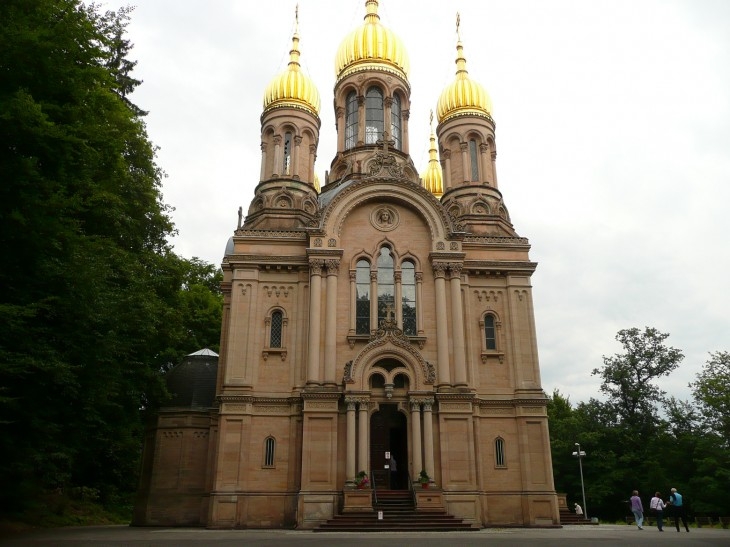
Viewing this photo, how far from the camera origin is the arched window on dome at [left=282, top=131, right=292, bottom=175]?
107ft

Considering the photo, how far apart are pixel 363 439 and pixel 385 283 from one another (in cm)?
666

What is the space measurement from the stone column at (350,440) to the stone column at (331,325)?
1169mm

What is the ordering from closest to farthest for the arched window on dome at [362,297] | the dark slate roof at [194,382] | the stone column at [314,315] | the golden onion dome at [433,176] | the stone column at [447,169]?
the stone column at [314,315]
the arched window on dome at [362,297]
the dark slate roof at [194,382]
the stone column at [447,169]
the golden onion dome at [433,176]

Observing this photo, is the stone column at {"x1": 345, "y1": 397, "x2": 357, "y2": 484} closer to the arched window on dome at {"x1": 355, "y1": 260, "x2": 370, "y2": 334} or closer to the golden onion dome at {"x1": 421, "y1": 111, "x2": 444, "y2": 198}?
the arched window on dome at {"x1": 355, "y1": 260, "x2": 370, "y2": 334}

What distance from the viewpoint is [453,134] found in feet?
110

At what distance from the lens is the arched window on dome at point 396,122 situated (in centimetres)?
3546

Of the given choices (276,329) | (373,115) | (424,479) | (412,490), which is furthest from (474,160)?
(412,490)

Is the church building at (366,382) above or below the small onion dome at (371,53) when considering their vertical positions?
below

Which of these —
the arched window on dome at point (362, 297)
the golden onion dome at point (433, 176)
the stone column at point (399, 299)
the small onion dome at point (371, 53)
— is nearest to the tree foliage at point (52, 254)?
the arched window on dome at point (362, 297)

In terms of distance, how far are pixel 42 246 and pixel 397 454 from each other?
16355 millimetres

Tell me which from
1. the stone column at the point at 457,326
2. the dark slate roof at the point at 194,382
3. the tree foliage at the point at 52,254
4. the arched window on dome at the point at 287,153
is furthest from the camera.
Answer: the arched window on dome at the point at 287,153

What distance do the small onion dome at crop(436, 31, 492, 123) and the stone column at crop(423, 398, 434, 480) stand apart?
636 inches

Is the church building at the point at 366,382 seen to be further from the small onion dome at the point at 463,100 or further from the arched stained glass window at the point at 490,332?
the small onion dome at the point at 463,100

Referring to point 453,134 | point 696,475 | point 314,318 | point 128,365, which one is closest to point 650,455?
point 696,475
